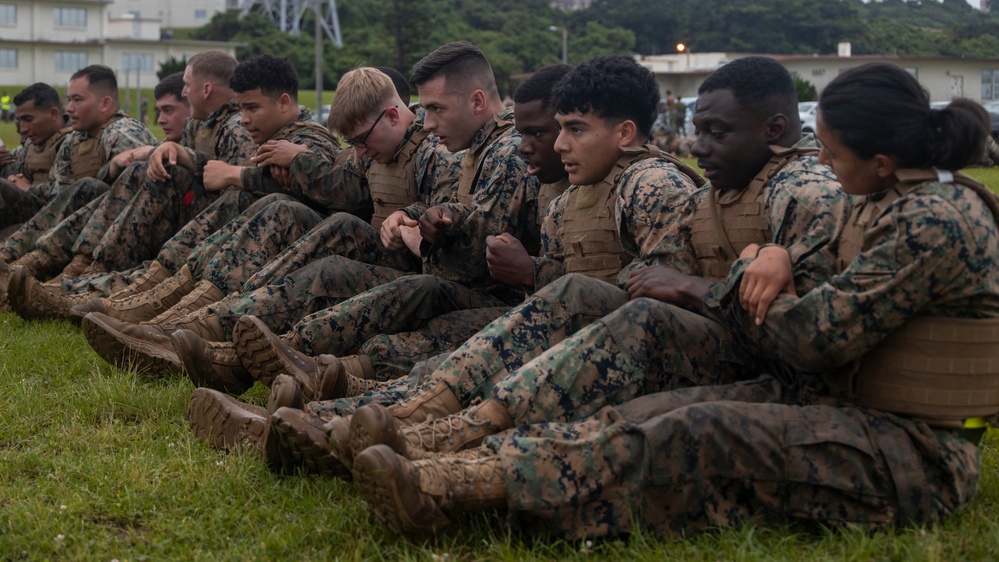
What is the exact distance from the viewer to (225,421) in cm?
468

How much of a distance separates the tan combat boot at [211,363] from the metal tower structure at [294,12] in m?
73.2

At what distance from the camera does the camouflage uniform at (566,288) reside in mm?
4191

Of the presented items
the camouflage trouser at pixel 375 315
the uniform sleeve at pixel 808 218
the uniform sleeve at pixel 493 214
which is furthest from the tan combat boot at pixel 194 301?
the uniform sleeve at pixel 808 218

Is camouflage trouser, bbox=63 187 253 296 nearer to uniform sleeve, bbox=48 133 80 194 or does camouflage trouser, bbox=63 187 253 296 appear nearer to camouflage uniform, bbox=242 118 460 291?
camouflage uniform, bbox=242 118 460 291

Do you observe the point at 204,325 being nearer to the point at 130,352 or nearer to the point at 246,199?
the point at 130,352

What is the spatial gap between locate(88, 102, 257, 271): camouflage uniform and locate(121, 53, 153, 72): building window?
6374 centimetres

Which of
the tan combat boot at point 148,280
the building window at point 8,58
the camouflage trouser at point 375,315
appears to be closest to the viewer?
the camouflage trouser at point 375,315

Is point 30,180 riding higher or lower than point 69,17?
lower

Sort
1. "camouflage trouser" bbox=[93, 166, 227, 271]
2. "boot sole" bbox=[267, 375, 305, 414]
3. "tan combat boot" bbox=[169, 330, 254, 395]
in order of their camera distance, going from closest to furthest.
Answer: "boot sole" bbox=[267, 375, 305, 414]
"tan combat boot" bbox=[169, 330, 254, 395]
"camouflage trouser" bbox=[93, 166, 227, 271]

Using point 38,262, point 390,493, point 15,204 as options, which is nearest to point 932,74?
point 15,204

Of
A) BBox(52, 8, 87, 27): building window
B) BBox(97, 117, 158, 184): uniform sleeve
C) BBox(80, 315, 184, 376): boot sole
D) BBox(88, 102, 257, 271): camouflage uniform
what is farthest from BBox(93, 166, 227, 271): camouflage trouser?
BBox(52, 8, 87, 27): building window

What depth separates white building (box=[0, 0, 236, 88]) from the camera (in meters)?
67.8

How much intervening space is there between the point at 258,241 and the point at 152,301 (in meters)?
0.83

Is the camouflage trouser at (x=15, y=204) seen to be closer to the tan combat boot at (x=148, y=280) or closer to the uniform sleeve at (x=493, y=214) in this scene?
the tan combat boot at (x=148, y=280)
